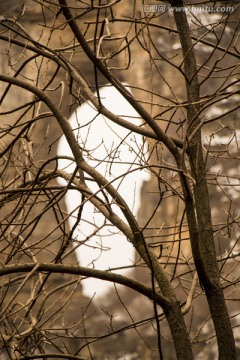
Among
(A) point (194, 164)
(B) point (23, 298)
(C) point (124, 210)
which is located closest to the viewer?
(C) point (124, 210)

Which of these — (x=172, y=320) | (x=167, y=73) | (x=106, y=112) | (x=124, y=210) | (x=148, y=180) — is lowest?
(x=172, y=320)

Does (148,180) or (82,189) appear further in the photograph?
(148,180)

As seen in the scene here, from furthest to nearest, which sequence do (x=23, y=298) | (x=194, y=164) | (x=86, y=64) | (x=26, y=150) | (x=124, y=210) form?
(x=86, y=64) → (x=23, y=298) → (x=26, y=150) → (x=194, y=164) → (x=124, y=210)

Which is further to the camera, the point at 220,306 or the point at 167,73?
the point at 167,73

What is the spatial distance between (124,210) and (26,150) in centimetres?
133

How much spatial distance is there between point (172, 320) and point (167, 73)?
12.2 metres

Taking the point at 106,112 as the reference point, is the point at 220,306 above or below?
below

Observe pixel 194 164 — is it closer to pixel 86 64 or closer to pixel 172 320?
pixel 172 320

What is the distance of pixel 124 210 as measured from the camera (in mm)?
3619

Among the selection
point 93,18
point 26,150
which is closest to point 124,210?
point 26,150

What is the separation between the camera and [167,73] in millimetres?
15398

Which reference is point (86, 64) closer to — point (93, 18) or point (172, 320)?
point (93, 18)

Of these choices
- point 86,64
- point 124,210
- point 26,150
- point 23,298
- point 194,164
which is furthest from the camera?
point 86,64

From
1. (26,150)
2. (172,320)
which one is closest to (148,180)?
(26,150)
